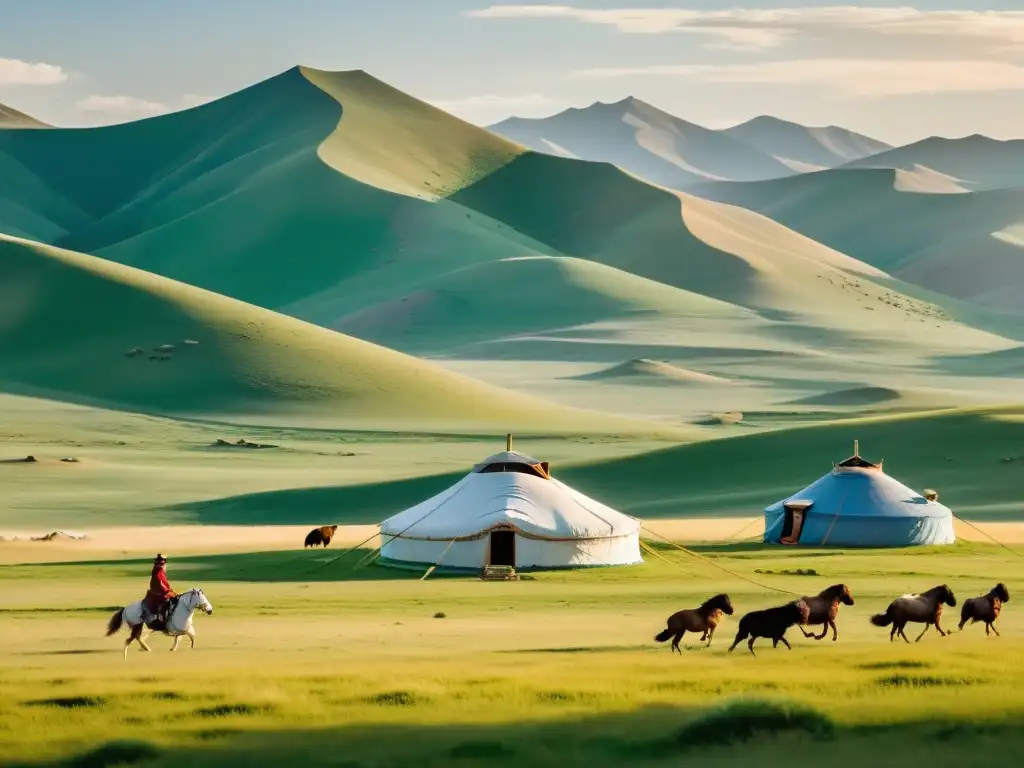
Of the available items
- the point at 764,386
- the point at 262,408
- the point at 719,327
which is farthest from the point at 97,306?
the point at 719,327

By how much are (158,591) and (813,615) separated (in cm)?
724

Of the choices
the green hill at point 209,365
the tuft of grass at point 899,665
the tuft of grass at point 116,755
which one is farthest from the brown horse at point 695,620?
the green hill at point 209,365

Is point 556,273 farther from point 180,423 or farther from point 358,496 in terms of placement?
point 358,496

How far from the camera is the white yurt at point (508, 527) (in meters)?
35.3

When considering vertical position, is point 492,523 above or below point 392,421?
below

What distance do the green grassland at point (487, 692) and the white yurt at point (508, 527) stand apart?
6584 mm

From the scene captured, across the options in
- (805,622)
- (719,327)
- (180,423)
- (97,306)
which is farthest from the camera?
(719,327)

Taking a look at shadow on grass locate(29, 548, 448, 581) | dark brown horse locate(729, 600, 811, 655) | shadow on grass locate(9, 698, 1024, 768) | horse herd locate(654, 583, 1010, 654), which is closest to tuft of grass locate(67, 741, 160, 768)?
shadow on grass locate(9, 698, 1024, 768)

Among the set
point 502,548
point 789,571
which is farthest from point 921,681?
point 502,548

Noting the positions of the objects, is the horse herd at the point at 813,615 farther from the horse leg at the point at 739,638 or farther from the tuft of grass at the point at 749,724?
the tuft of grass at the point at 749,724

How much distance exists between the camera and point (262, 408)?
93875mm

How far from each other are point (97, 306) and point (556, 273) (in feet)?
256

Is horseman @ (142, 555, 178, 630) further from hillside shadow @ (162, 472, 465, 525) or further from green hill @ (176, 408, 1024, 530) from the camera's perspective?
green hill @ (176, 408, 1024, 530)

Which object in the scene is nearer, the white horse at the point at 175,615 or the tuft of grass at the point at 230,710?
the tuft of grass at the point at 230,710
